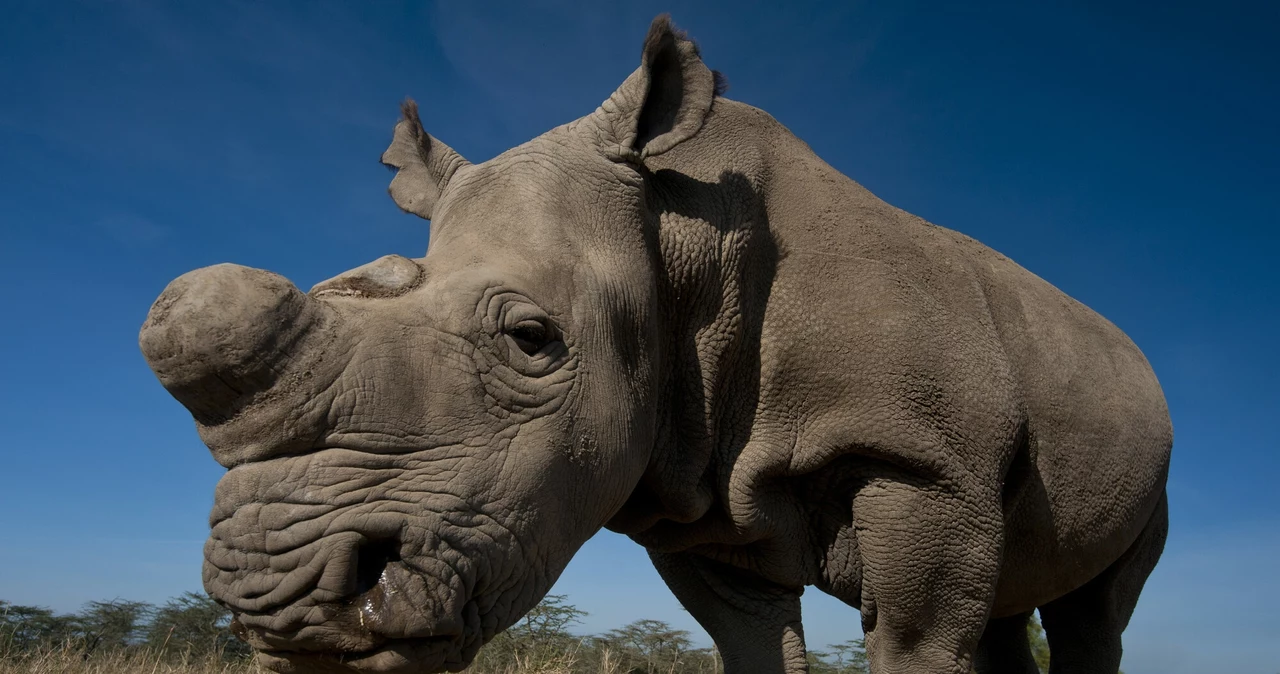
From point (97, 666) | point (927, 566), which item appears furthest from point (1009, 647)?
point (97, 666)

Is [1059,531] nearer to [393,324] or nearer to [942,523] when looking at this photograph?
[942,523]

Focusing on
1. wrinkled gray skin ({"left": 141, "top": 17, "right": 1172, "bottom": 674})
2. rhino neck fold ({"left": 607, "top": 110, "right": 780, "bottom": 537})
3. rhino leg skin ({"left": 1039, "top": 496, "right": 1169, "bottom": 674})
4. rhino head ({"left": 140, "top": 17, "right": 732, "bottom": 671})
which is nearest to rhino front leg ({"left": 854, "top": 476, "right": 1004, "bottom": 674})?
wrinkled gray skin ({"left": 141, "top": 17, "right": 1172, "bottom": 674})

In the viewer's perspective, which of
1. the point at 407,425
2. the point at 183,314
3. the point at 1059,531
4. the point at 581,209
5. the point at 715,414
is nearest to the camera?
the point at 183,314

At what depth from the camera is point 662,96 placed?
155 inches

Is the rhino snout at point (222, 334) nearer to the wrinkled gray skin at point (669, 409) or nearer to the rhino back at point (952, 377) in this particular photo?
the wrinkled gray skin at point (669, 409)

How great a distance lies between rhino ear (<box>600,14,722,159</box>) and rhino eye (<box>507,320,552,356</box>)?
104cm

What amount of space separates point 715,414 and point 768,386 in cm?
25

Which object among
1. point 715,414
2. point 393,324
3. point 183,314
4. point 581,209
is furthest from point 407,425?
point 715,414

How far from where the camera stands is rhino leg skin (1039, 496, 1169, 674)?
234 inches

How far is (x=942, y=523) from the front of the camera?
3971 millimetres

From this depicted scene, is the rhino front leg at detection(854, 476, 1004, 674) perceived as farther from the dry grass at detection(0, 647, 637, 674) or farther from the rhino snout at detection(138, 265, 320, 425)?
the rhino snout at detection(138, 265, 320, 425)

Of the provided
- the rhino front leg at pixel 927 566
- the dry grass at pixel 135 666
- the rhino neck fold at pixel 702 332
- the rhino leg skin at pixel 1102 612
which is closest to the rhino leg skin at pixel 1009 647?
the rhino leg skin at pixel 1102 612

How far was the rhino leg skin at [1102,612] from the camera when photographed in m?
5.93

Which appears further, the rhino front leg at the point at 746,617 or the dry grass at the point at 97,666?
the dry grass at the point at 97,666
